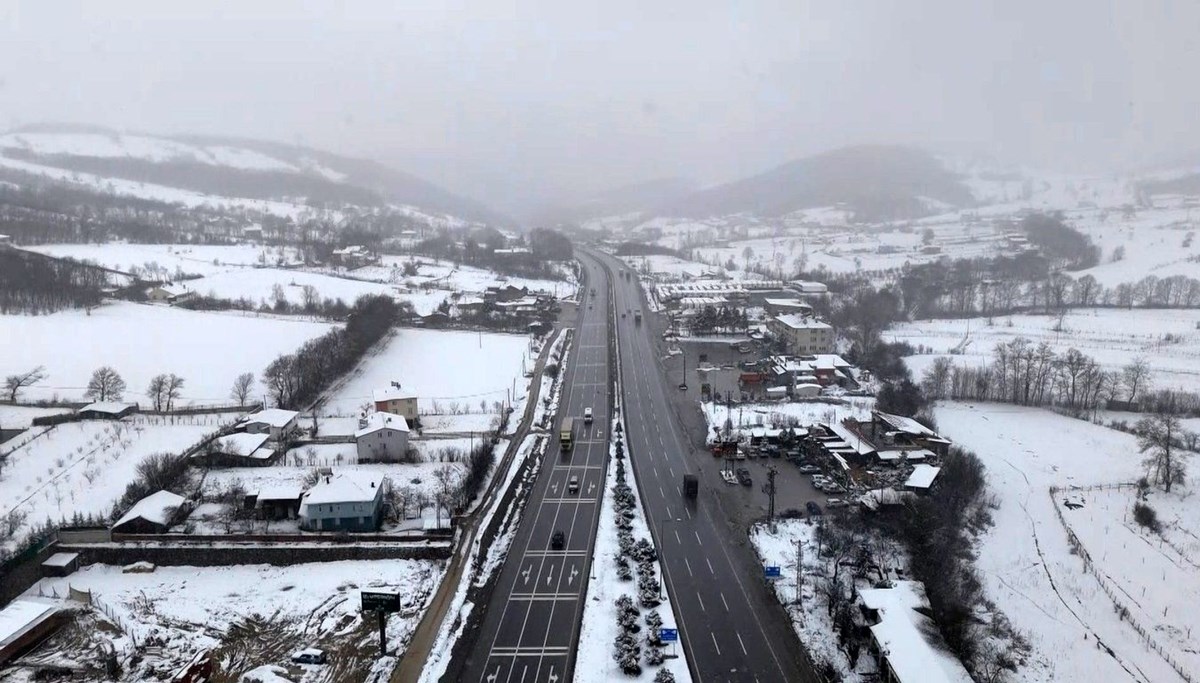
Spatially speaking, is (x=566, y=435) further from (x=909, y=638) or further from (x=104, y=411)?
(x=104, y=411)

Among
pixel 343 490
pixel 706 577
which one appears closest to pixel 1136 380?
pixel 706 577

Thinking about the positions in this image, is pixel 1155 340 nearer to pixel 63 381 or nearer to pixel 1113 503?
pixel 1113 503

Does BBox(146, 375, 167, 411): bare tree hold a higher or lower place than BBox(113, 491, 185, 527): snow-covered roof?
higher

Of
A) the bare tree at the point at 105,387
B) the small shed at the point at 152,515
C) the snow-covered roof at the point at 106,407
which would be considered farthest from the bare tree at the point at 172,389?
the small shed at the point at 152,515

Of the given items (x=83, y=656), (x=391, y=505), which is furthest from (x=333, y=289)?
(x=83, y=656)

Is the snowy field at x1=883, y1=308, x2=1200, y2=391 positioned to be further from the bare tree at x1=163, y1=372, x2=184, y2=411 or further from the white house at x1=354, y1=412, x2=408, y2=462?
the bare tree at x1=163, y1=372, x2=184, y2=411

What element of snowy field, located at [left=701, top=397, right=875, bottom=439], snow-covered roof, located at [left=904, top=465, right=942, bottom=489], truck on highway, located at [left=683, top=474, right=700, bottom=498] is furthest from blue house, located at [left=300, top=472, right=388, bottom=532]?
snow-covered roof, located at [left=904, top=465, right=942, bottom=489]
